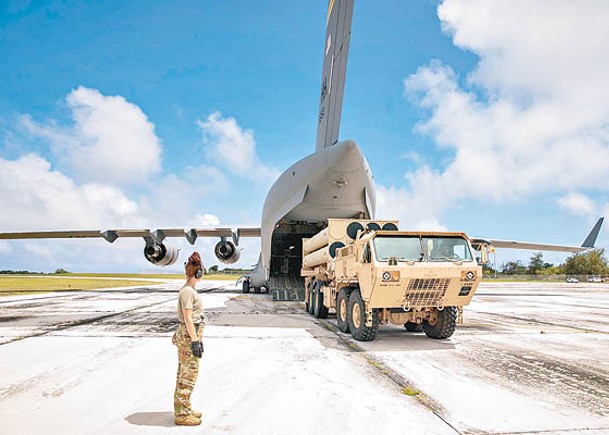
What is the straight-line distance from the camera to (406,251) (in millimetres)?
8234

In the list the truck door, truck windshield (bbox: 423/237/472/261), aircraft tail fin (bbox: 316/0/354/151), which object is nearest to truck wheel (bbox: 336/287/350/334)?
the truck door

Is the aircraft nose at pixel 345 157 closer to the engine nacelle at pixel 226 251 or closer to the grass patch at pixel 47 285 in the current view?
the engine nacelle at pixel 226 251

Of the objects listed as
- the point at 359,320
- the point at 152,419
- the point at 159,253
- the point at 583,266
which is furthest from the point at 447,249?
the point at 583,266

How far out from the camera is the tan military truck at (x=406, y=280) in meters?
7.80

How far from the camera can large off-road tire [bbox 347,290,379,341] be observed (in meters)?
8.15

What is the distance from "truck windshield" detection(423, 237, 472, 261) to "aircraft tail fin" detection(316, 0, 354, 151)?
23.6ft

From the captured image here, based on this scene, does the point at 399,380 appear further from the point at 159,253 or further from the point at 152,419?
the point at 159,253

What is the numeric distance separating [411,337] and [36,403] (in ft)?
22.8

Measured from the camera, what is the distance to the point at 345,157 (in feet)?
43.0

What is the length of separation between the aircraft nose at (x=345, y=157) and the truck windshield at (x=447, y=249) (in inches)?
202

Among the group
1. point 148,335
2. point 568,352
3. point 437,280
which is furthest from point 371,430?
point 148,335

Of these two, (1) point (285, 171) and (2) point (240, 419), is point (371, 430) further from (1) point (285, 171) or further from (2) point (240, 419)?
(1) point (285, 171)

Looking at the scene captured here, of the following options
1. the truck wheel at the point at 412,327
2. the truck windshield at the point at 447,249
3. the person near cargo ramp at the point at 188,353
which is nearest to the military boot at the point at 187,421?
the person near cargo ramp at the point at 188,353

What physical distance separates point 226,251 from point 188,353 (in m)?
21.3
